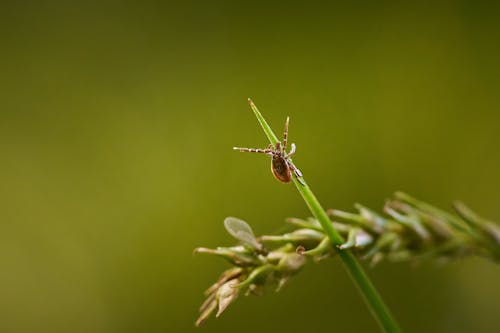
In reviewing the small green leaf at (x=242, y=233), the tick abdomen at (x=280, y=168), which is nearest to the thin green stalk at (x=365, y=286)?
the small green leaf at (x=242, y=233)

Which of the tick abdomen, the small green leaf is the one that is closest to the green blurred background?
the tick abdomen

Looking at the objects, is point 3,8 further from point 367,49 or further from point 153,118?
point 367,49

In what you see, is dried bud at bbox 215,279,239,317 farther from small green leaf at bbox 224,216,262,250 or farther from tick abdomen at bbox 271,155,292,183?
tick abdomen at bbox 271,155,292,183

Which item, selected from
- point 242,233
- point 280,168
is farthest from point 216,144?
point 242,233

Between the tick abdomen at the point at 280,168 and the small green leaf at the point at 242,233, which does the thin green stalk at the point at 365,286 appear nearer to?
the small green leaf at the point at 242,233

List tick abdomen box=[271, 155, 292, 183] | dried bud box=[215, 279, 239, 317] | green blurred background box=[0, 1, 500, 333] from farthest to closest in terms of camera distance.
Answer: green blurred background box=[0, 1, 500, 333], tick abdomen box=[271, 155, 292, 183], dried bud box=[215, 279, 239, 317]

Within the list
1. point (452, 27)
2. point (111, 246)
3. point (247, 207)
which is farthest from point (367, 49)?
point (111, 246)
